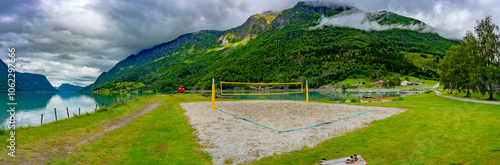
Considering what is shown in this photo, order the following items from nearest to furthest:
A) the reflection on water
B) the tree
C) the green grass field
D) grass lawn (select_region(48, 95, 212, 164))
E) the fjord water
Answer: the green grass field → grass lawn (select_region(48, 95, 212, 164)) → the tree → the fjord water → the reflection on water

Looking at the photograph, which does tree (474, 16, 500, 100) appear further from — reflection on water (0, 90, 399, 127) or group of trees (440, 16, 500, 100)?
reflection on water (0, 90, 399, 127)

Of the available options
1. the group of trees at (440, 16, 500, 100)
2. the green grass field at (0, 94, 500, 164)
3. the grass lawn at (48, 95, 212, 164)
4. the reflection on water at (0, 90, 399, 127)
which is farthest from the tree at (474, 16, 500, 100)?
the grass lawn at (48, 95, 212, 164)

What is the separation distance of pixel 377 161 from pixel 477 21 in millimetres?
31754

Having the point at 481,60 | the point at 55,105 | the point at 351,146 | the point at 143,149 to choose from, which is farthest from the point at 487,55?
the point at 55,105

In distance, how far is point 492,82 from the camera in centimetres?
2252

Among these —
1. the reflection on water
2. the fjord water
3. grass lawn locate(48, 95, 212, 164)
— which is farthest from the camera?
the reflection on water

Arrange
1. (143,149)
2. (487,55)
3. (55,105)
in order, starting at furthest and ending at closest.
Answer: (55,105) < (487,55) < (143,149)

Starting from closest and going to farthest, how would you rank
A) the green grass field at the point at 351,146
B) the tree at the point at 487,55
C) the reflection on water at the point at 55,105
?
the green grass field at the point at 351,146 < the tree at the point at 487,55 < the reflection on water at the point at 55,105

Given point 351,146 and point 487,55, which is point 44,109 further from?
point 487,55

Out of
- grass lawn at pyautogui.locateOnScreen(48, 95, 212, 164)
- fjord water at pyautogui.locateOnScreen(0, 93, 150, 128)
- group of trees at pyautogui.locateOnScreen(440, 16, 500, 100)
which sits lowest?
fjord water at pyautogui.locateOnScreen(0, 93, 150, 128)

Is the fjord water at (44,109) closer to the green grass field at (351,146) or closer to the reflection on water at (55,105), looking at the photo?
the reflection on water at (55,105)

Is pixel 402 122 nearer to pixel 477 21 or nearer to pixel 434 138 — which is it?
pixel 434 138

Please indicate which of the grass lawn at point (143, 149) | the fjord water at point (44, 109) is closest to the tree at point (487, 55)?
the grass lawn at point (143, 149)

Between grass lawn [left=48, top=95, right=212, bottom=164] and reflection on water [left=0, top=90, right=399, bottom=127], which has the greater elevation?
grass lawn [left=48, top=95, right=212, bottom=164]
